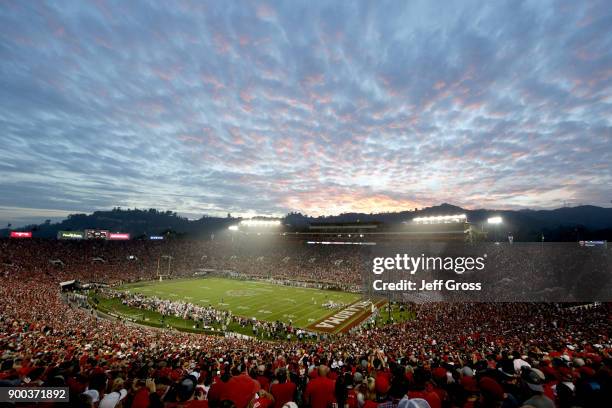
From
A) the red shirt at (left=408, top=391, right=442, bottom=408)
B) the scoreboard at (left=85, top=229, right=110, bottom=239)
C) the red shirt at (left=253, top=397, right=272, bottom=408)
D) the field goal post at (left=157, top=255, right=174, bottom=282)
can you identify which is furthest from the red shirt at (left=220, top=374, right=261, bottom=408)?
Result: the scoreboard at (left=85, top=229, right=110, bottom=239)

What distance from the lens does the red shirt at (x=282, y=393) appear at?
5.08 metres

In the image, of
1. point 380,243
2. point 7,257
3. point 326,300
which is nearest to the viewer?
point 326,300

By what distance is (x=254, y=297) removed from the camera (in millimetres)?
45531

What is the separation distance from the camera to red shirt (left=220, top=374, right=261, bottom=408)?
3.85 metres

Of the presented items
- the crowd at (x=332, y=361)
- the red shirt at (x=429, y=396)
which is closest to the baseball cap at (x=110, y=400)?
the crowd at (x=332, y=361)

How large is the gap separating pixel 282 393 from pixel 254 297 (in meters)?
42.6

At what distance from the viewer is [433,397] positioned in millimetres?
4473

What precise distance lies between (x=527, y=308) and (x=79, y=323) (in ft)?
122

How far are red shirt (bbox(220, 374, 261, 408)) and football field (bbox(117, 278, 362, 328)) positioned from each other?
2998 cm

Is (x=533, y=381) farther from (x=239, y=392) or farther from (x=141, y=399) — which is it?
(x=141, y=399)

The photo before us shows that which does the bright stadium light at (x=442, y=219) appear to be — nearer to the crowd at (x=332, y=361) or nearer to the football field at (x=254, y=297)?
the football field at (x=254, y=297)

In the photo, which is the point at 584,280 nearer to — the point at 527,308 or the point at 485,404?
the point at 527,308

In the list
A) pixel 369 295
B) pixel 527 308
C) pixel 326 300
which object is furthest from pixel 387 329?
pixel 369 295

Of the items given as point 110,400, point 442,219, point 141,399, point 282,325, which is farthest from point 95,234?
point 141,399
